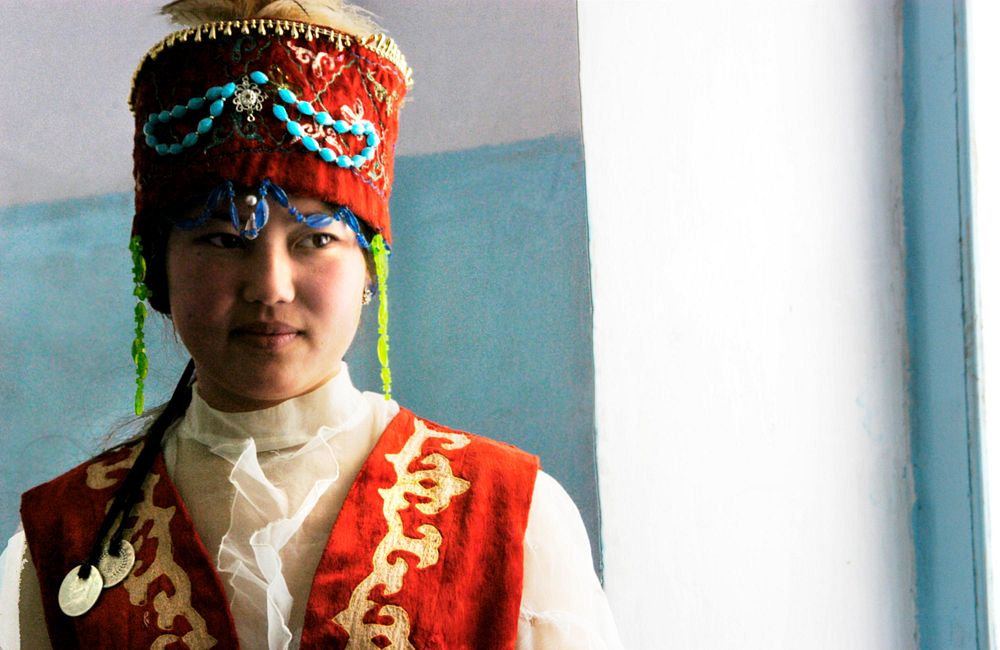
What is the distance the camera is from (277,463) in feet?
3.27

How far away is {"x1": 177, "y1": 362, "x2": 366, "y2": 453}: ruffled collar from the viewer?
996 millimetres

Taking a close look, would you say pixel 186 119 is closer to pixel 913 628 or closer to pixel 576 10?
pixel 576 10

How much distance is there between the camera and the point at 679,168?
4.52 ft

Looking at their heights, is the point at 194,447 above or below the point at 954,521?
above

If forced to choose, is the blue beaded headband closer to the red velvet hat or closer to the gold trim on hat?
the red velvet hat

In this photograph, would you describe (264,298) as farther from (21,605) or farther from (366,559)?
(21,605)

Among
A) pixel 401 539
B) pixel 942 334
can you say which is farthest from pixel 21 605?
pixel 942 334

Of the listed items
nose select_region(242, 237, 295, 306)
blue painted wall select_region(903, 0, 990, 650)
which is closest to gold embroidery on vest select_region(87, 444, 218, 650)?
nose select_region(242, 237, 295, 306)

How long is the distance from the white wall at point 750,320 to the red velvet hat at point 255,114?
45cm

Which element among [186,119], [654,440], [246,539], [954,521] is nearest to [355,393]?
[246,539]

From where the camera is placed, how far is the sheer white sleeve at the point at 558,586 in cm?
96

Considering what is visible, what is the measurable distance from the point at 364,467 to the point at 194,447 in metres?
0.19

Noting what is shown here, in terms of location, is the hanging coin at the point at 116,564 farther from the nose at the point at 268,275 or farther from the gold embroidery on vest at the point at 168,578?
the nose at the point at 268,275

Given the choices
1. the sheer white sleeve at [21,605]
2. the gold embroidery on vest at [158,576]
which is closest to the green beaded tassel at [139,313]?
the gold embroidery on vest at [158,576]
